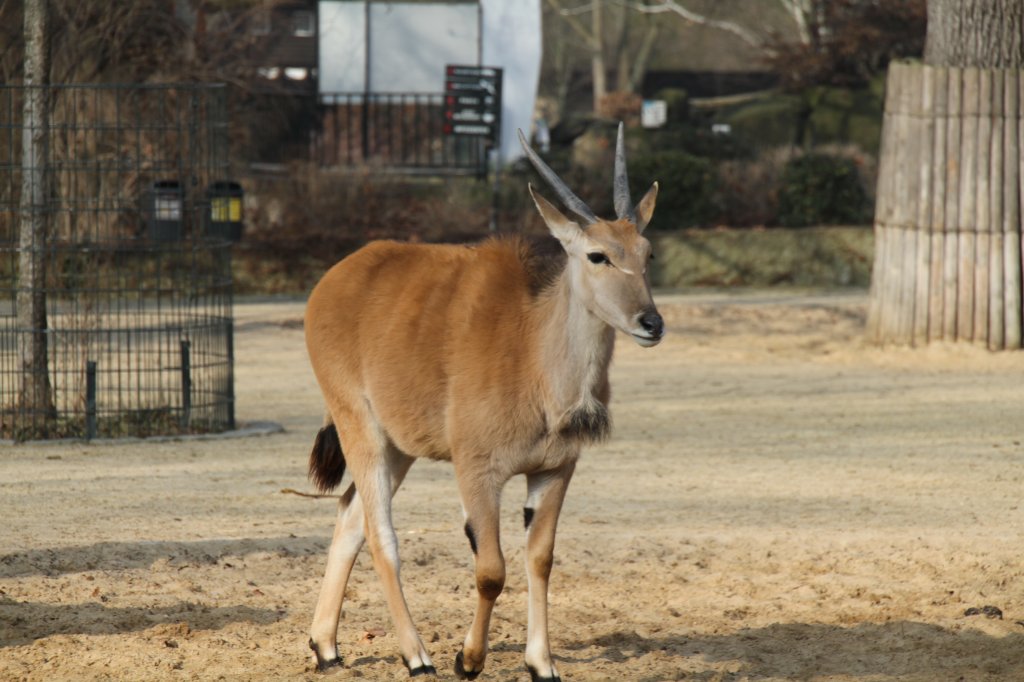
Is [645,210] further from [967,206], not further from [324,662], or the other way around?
[967,206]

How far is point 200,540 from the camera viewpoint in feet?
23.4

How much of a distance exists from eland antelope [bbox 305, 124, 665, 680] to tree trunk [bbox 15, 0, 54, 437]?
4.73m

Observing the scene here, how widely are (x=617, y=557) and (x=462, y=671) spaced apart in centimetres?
172

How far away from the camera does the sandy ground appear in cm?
590

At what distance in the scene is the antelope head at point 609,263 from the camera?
509 cm

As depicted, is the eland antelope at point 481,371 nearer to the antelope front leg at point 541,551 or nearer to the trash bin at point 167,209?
the antelope front leg at point 541,551

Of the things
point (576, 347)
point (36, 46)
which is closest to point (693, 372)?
point (36, 46)

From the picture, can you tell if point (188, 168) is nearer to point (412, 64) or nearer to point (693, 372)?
point (693, 372)

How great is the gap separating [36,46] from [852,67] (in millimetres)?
20582

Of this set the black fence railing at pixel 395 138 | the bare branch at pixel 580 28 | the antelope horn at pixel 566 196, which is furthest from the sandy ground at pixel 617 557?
the bare branch at pixel 580 28

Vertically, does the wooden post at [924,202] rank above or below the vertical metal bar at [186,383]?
above

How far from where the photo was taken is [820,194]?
2059 cm

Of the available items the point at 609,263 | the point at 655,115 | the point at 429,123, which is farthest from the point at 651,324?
the point at 655,115

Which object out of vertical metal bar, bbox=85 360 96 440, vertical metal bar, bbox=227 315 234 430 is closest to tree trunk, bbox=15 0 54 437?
vertical metal bar, bbox=85 360 96 440
